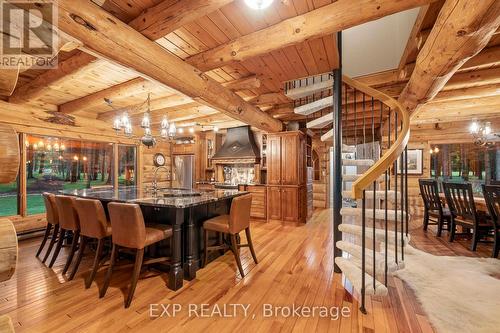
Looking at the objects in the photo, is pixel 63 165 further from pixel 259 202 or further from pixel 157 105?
pixel 259 202

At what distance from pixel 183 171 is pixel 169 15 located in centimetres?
575

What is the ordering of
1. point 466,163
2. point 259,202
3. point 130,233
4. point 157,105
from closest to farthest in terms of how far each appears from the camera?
point 130,233
point 157,105
point 259,202
point 466,163

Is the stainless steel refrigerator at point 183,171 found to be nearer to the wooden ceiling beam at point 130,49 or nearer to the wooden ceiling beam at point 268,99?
the wooden ceiling beam at point 268,99

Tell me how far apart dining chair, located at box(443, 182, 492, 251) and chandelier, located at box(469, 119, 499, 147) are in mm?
2458

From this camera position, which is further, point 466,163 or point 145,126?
point 466,163

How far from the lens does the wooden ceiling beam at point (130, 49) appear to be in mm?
1501

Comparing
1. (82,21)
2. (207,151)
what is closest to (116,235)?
(82,21)

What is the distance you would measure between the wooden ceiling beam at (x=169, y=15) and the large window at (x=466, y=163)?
6966 mm

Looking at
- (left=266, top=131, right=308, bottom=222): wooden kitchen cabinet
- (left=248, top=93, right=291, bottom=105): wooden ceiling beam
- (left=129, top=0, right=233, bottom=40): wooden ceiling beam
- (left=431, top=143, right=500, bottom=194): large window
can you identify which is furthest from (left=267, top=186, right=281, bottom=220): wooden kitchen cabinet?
(left=431, top=143, right=500, bottom=194): large window

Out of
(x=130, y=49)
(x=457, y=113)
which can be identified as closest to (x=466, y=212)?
(x=457, y=113)

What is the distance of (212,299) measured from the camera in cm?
218

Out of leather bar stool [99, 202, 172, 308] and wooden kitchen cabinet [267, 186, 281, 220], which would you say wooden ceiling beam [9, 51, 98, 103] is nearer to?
leather bar stool [99, 202, 172, 308]

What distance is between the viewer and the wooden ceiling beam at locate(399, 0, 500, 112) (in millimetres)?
1314

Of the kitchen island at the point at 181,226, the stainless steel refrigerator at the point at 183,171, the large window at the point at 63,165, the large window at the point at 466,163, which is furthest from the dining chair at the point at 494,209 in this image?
the large window at the point at 63,165
